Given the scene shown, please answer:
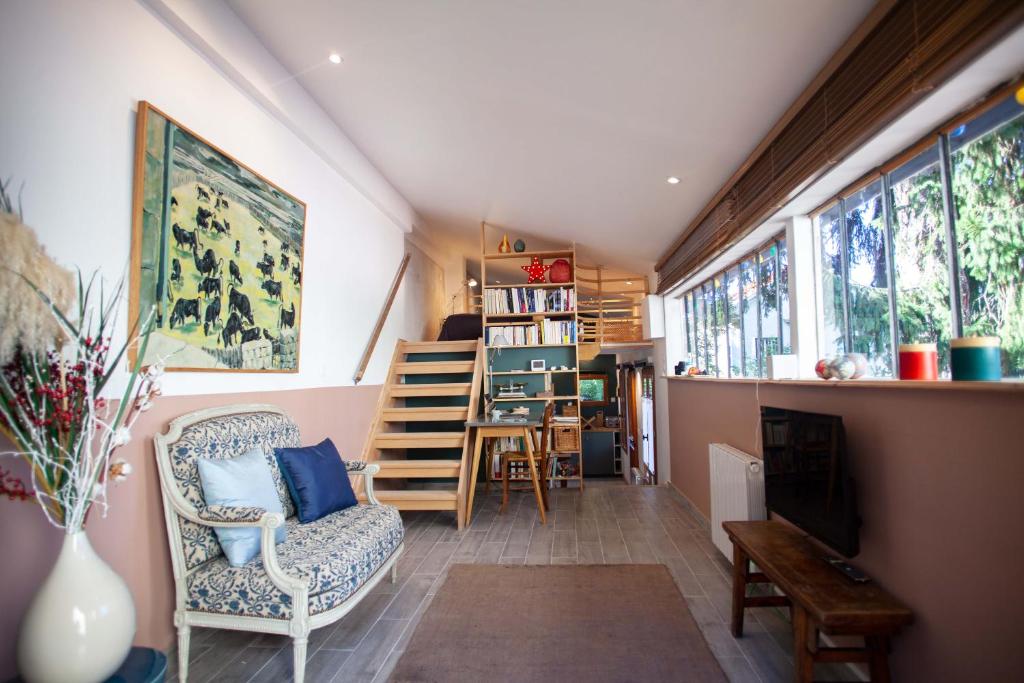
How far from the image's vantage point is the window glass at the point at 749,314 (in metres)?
3.85

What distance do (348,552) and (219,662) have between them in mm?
697

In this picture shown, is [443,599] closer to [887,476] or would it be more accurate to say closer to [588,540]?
[588,540]

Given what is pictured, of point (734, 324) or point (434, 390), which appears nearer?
point (734, 324)

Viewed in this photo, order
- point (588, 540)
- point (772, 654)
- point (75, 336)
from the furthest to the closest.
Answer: point (588, 540)
point (772, 654)
point (75, 336)

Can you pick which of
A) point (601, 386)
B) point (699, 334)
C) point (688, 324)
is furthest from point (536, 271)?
point (601, 386)

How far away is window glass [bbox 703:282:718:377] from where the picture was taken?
4.92 metres

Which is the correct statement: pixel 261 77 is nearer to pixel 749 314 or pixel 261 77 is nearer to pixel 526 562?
pixel 526 562

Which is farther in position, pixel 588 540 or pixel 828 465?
pixel 588 540

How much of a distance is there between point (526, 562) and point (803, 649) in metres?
2.00

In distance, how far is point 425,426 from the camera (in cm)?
589

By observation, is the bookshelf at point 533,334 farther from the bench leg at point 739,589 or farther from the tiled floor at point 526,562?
the bench leg at point 739,589

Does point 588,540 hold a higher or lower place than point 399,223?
lower

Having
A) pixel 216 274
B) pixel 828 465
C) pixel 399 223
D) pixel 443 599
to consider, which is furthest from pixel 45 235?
pixel 399 223

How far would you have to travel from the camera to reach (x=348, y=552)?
241 cm
